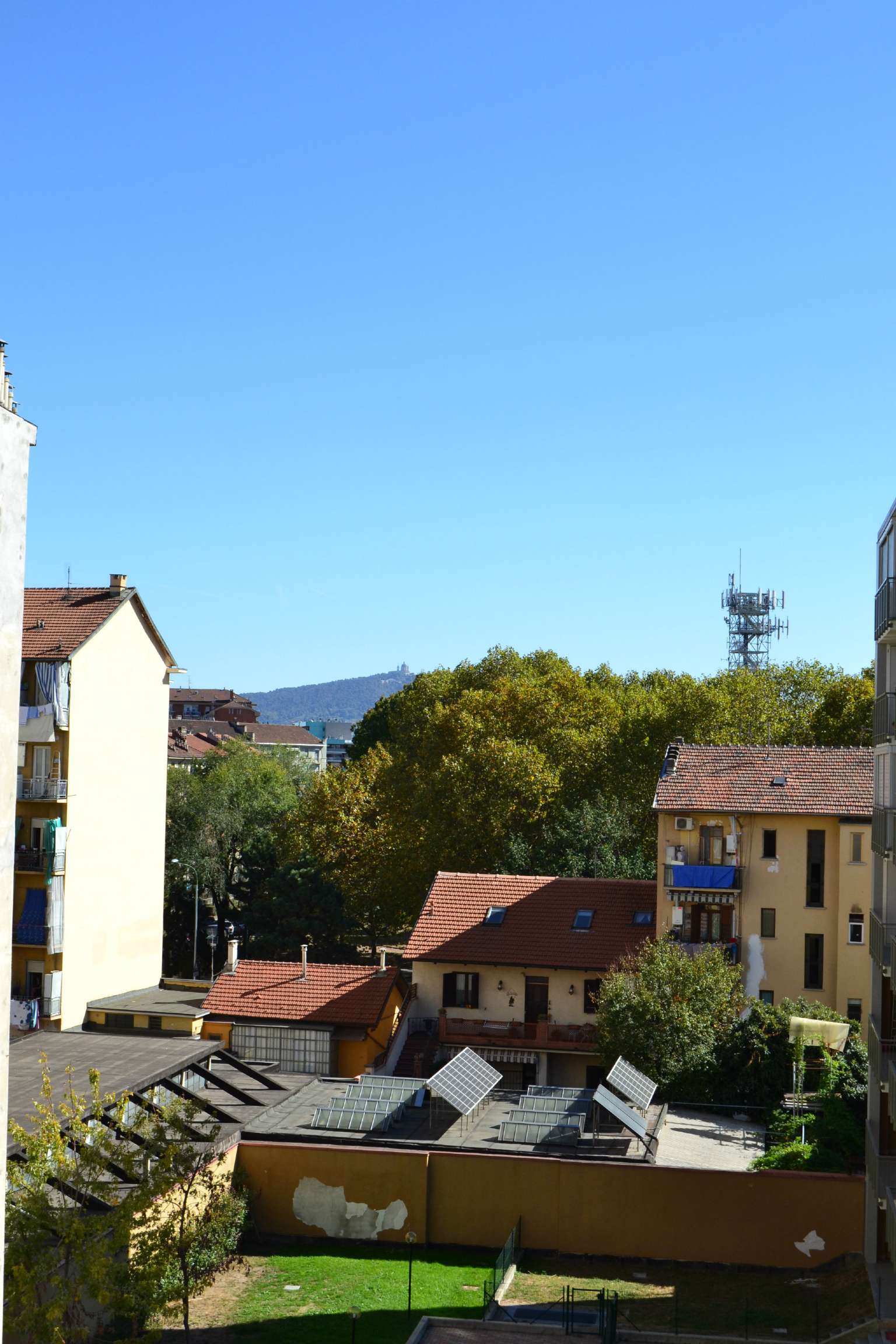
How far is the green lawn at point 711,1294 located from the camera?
2514 cm

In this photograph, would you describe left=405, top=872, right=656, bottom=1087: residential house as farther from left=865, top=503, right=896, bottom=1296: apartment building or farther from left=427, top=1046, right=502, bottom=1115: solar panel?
left=865, top=503, right=896, bottom=1296: apartment building

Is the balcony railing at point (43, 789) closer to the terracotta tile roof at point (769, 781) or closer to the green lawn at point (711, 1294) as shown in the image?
the terracotta tile roof at point (769, 781)

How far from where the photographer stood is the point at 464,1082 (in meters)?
33.8

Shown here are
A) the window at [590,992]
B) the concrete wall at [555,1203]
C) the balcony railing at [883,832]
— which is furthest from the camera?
the window at [590,992]

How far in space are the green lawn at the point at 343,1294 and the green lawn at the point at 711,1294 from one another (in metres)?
1.31

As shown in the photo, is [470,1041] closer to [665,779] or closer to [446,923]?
[446,923]

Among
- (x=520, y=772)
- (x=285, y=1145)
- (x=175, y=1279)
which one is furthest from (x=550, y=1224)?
(x=520, y=772)

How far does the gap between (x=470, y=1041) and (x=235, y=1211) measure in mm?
17179

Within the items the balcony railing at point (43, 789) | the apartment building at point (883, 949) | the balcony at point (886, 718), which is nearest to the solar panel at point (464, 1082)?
the apartment building at point (883, 949)

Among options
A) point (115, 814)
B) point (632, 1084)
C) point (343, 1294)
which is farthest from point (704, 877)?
point (343, 1294)

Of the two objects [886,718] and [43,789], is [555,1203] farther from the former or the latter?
[43,789]

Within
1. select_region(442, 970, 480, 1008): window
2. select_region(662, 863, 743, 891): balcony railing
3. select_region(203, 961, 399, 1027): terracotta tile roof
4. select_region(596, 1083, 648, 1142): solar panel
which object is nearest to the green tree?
select_region(596, 1083, 648, 1142): solar panel

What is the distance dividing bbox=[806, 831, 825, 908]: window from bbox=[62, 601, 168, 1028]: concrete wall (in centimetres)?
2287

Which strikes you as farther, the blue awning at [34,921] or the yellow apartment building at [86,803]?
the yellow apartment building at [86,803]
